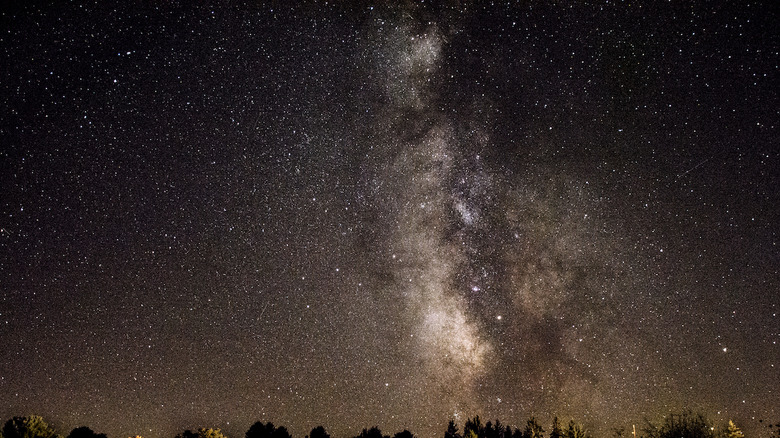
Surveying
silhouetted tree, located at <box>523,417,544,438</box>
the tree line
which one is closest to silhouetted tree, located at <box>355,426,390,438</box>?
the tree line

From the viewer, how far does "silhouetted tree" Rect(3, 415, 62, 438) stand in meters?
16.3

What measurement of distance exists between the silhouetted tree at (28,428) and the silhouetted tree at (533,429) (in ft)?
81.6

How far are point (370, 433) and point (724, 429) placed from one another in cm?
2317

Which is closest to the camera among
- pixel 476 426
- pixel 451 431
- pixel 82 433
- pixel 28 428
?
pixel 82 433

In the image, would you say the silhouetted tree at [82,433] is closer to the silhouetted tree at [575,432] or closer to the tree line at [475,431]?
the tree line at [475,431]

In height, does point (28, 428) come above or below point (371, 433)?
below

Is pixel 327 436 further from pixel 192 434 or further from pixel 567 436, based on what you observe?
pixel 567 436

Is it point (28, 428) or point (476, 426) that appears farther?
point (476, 426)

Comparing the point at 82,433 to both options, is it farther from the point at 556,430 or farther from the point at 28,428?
the point at 556,430

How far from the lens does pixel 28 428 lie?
16.6 m

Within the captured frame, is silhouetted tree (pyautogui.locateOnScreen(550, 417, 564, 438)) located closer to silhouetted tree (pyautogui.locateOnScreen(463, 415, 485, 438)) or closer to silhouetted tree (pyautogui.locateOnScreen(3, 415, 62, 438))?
silhouetted tree (pyautogui.locateOnScreen(463, 415, 485, 438))

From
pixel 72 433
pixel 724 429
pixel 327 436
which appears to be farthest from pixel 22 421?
pixel 724 429

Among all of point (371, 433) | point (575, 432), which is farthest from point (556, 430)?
point (371, 433)

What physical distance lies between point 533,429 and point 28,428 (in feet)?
88.9
